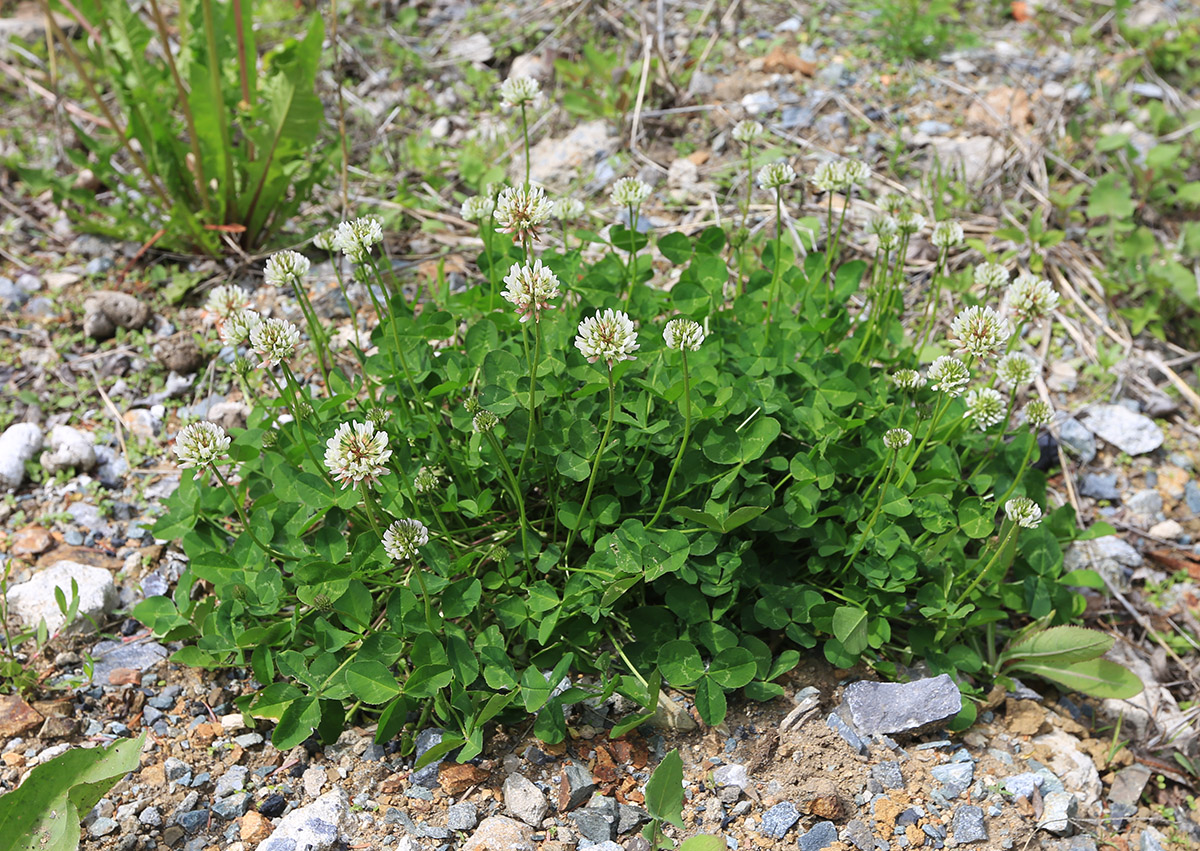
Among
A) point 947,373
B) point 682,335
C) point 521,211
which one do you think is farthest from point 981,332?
point 521,211

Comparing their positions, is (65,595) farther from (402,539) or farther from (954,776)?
(954,776)

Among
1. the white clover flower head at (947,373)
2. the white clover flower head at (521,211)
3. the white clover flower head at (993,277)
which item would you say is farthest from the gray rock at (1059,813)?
the white clover flower head at (521,211)

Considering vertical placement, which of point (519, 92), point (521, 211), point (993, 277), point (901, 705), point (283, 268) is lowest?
point (901, 705)

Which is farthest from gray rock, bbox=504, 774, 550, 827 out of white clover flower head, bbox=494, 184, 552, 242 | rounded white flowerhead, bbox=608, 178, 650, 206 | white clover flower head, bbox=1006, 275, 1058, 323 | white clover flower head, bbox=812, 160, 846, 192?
white clover flower head, bbox=812, 160, 846, 192

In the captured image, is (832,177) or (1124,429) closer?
(832,177)

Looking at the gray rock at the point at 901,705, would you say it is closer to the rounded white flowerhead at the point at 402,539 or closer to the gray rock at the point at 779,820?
the gray rock at the point at 779,820

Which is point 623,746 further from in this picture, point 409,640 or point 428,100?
point 428,100

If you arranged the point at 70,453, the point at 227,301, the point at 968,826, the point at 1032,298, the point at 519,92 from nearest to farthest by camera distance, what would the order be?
1. the point at 968,826
2. the point at 1032,298
3. the point at 227,301
4. the point at 519,92
5. the point at 70,453

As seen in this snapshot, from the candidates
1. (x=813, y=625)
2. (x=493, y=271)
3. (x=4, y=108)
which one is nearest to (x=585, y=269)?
(x=493, y=271)
